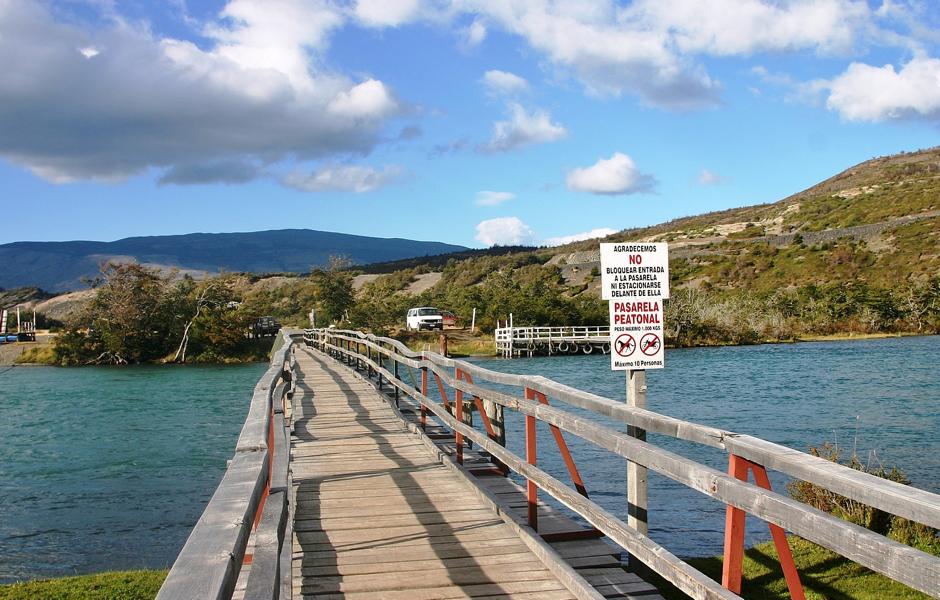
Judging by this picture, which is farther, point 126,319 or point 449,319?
point 449,319

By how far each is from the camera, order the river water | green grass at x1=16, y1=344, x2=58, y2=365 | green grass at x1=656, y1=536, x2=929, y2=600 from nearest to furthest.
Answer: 1. green grass at x1=656, y1=536, x2=929, y2=600
2. the river water
3. green grass at x1=16, y1=344, x2=58, y2=365

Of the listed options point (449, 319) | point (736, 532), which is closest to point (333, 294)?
point (449, 319)

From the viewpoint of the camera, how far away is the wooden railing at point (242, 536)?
83.3 inches

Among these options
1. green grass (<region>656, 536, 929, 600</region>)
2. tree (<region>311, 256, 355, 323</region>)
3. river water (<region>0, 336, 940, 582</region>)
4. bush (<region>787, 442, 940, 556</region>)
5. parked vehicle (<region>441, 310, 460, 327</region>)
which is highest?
tree (<region>311, 256, 355, 323</region>)

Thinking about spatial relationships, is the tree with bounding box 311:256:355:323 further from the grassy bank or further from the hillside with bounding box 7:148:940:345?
the grassy bank

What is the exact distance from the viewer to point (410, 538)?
581 cm

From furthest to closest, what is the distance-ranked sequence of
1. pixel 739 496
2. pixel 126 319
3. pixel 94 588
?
pixel 126 319 → pixel 94 588 → pixel 739 496

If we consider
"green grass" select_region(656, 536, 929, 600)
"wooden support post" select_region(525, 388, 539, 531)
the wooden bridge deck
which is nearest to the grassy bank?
the wooden bridge deck

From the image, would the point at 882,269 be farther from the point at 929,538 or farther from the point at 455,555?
the point at 455,555

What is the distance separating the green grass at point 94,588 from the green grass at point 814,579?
490 cm

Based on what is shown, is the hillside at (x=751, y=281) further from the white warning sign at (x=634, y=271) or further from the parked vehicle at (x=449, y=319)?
the white warning sign at (x=634, y=271)

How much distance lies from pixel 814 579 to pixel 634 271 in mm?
3452

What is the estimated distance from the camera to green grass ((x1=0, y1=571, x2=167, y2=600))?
806 cm

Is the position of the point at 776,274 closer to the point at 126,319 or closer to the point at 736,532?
the point at 126,319
